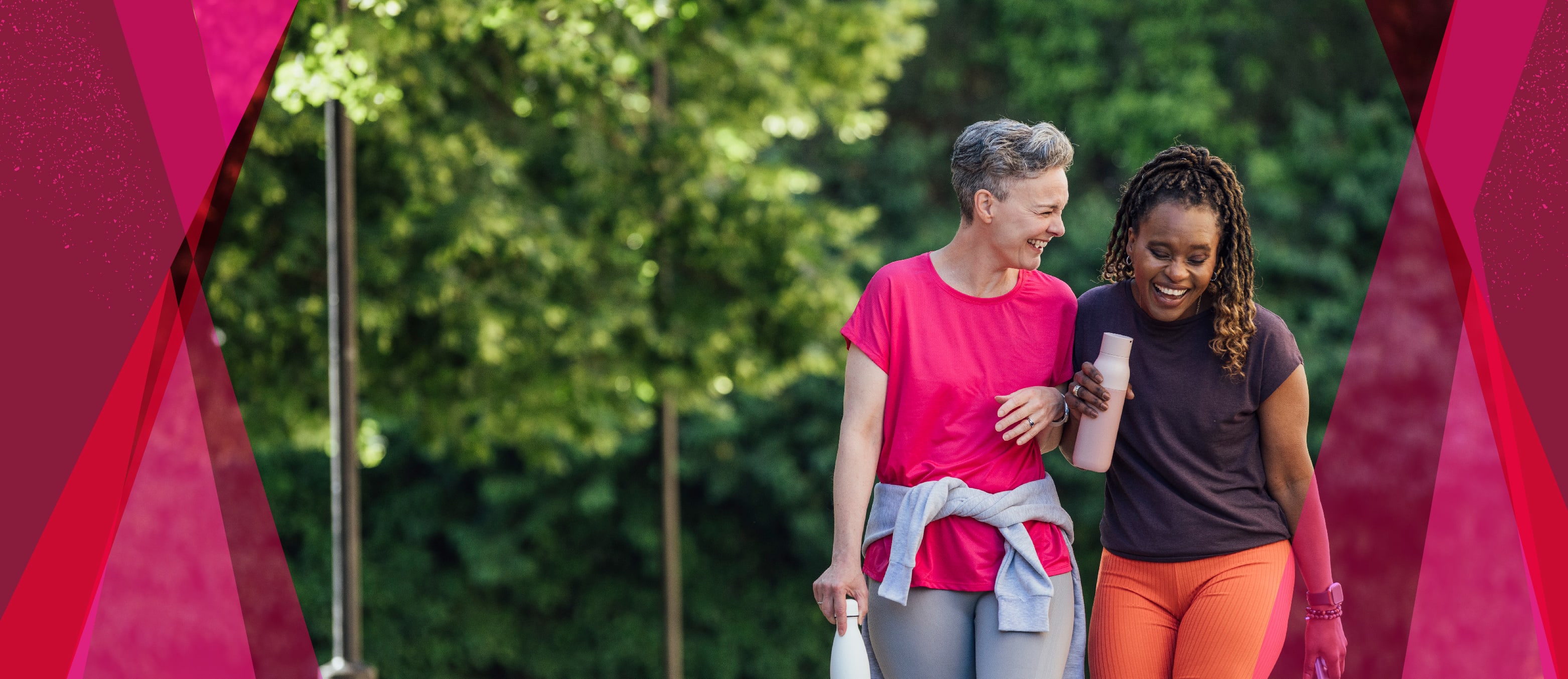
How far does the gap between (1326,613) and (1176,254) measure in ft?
2.56

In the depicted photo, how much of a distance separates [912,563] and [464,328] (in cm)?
605

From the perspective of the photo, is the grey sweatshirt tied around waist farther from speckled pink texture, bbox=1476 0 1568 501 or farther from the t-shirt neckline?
speckled pink texture, bbox=1476 0 1568 501

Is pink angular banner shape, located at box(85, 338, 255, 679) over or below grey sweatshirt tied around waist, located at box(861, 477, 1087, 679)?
over

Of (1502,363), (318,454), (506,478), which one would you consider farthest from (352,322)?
(318,454)

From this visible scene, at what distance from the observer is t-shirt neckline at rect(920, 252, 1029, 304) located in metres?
2.86

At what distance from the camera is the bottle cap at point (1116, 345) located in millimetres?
2699

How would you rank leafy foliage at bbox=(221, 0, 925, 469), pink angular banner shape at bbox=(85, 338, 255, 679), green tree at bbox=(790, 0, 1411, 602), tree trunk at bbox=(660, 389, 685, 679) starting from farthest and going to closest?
green tree at bbox=(790, 0, 1411, 602) < tree trunk at bbox=(660, 389, 685, 679) < leafy foliage at bbox=(221, 0, 925, 469) < pink angular banner shape at bbox=(85, 338, 255, 679)

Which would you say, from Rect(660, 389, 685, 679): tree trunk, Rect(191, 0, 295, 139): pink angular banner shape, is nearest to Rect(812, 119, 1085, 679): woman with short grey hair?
Rect(191, 0, 295, 139): pink angular banner shape

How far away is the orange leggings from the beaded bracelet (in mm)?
63

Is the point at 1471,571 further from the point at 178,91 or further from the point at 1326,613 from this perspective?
the point at 178,91

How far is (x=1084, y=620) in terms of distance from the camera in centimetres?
290

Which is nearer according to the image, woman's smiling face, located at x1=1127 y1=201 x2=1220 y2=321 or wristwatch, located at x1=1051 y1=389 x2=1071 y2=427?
woman's smiling face, located at x1=1127 y1=201 x2=1220 y2=321

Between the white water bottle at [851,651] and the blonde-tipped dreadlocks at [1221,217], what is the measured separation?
0.82 metres

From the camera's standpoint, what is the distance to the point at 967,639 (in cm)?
286
